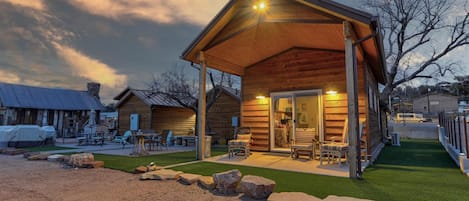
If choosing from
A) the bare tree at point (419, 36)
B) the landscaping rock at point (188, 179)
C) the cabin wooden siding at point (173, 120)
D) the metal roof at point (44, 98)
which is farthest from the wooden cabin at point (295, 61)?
the metal roof at point (44, 98)

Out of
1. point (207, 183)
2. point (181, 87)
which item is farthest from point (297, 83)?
point (181, 87)

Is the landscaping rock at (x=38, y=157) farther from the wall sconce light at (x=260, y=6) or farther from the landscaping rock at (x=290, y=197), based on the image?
the wall sconce light at (x=260, y=6)

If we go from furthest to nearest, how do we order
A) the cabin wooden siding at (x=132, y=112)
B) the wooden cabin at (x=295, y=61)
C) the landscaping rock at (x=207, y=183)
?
the cabin wooden siding at (x=132, y=112)
the wooden cabin at (x=295, y=61)
the landscaping rock at (x=207, y=183)

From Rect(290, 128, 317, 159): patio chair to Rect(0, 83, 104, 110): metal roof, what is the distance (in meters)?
18.4

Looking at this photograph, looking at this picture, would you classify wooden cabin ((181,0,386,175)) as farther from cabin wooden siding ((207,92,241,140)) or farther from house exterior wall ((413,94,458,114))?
house exterior wall ((413,94,458,114))

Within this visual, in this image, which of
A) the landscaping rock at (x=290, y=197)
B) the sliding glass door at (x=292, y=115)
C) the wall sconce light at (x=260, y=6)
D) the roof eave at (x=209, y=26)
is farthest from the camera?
the sliding glass door at (x=292, y=115)

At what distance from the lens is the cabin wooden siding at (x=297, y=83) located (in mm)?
6480

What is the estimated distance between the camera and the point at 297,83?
7.18 meters

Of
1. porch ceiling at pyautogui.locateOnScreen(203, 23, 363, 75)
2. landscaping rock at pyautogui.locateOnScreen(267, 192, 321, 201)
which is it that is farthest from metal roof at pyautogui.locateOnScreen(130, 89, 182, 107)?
landscaping rock at pyautogui.locateOnScreen(267, 192, 321, 201)

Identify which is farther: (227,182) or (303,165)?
(303,165)

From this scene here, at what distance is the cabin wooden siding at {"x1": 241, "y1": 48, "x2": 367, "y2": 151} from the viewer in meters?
6.48

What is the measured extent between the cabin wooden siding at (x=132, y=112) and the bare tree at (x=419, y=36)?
1382 centimetres

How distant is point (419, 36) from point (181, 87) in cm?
1413

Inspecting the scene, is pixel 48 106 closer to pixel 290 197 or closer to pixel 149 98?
pixel 149 98
